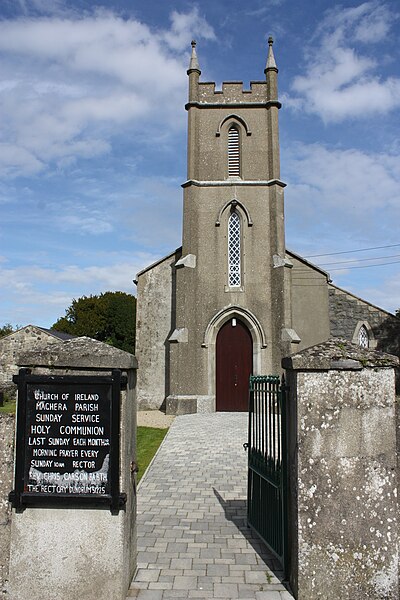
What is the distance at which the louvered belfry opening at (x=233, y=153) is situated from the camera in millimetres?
19594

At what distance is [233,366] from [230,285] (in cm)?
327

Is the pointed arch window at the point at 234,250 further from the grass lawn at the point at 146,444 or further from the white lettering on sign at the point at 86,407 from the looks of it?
the white lettering on sign at the point at 86,407

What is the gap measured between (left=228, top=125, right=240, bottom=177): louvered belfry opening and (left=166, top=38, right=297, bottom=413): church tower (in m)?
0.04

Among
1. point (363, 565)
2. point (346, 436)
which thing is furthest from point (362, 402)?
point (363, 565)

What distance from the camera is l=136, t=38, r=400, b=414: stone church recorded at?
58.9 ft

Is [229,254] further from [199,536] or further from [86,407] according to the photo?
[86,407]

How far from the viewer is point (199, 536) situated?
5.40 metres

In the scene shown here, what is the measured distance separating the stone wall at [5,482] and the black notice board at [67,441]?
136 millimetres

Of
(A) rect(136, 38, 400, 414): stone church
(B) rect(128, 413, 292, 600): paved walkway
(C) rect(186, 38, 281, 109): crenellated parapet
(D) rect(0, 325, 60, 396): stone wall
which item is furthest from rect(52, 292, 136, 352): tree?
(B) rect(128, 413, 292, 600): paved walkway

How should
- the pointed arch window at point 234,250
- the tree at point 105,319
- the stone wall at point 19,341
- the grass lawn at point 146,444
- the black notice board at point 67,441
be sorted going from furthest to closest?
1. the tree at point 105,319
2. the stone wall at point 19,341
3. the pointed arch window at point 234,250
4. the grass lawn at point 146,444
5. the black notice board at point 67,441

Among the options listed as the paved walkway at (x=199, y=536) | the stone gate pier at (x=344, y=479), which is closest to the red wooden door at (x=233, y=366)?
the paved walkway at (x=199, y=536)

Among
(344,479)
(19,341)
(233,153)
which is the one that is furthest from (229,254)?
(19,341)

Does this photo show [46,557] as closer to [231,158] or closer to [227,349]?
[227,349]

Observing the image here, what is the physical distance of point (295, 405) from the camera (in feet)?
13.5
